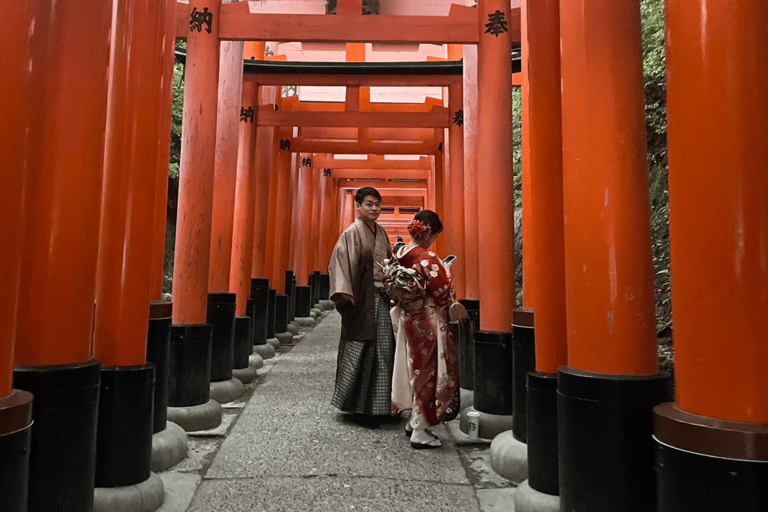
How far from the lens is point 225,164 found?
5598 millimetres

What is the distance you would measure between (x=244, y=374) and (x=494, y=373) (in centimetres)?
300

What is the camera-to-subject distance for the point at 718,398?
161cm

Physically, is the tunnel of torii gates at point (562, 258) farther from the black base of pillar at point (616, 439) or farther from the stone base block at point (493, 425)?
the stone base block at point (493, 425)

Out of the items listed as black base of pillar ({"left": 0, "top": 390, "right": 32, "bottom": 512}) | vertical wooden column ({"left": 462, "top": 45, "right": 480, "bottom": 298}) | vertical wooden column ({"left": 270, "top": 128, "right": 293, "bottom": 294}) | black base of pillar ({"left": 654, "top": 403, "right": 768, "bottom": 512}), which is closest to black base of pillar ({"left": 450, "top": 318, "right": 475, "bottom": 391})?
vertical wooden column ({"left": 462, "top": 45, "right": 480, "bottom": 298})


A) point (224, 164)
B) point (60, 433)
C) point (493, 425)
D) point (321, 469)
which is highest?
point (224, 164)

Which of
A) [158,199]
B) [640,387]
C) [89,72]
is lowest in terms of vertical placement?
[640,387]

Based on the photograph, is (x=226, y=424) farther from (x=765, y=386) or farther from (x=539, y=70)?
(x=765, y=386)

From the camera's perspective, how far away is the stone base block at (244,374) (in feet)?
19.5

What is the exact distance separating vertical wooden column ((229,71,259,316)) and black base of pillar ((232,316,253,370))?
288 millimetres

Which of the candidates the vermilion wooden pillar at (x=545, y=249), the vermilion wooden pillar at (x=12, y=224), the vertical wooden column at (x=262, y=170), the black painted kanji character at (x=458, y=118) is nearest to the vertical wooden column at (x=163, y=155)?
the vermilion wooden pillar at (x=12, y=224)

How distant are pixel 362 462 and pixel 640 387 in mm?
1979

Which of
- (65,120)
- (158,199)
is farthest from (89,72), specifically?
(158,199)

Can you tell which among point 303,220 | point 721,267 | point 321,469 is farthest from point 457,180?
point 303,220

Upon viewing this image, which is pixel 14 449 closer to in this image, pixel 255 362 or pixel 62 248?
pixel 62 248
